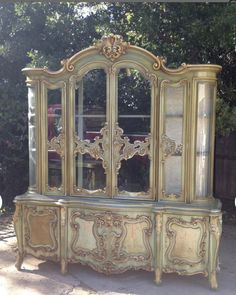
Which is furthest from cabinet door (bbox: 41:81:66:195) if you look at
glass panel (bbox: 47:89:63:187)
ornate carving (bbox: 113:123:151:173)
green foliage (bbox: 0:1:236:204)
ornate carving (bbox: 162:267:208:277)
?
green foliage (bbox: 0:1:236:204)

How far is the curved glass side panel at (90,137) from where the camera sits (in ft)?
12.5

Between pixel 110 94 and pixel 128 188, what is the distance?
0.90 m

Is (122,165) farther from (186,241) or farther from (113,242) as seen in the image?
(186,241)

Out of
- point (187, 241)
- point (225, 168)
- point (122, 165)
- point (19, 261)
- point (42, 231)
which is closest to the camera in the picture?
point (187, 241)

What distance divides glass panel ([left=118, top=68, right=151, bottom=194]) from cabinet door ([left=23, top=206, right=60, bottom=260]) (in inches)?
28.6

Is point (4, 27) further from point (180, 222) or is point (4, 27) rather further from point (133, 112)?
point (180, 222)

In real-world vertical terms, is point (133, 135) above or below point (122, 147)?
above

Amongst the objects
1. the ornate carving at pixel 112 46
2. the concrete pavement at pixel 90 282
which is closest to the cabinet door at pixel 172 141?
the ornate carving at pixel 112 46

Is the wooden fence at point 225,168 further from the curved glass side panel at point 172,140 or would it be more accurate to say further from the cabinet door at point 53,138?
the cabinet door at point 53,138

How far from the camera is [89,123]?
153 inches

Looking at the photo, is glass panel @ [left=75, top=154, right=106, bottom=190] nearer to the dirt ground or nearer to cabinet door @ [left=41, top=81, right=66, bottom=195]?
cabinet door @ [left=41, top=81, right=66, bottom=195]

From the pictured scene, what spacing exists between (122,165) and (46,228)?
967 millimetres

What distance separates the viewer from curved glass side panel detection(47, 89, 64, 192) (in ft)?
12.9

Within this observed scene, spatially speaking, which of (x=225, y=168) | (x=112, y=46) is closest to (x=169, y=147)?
(x=112, y=46)
